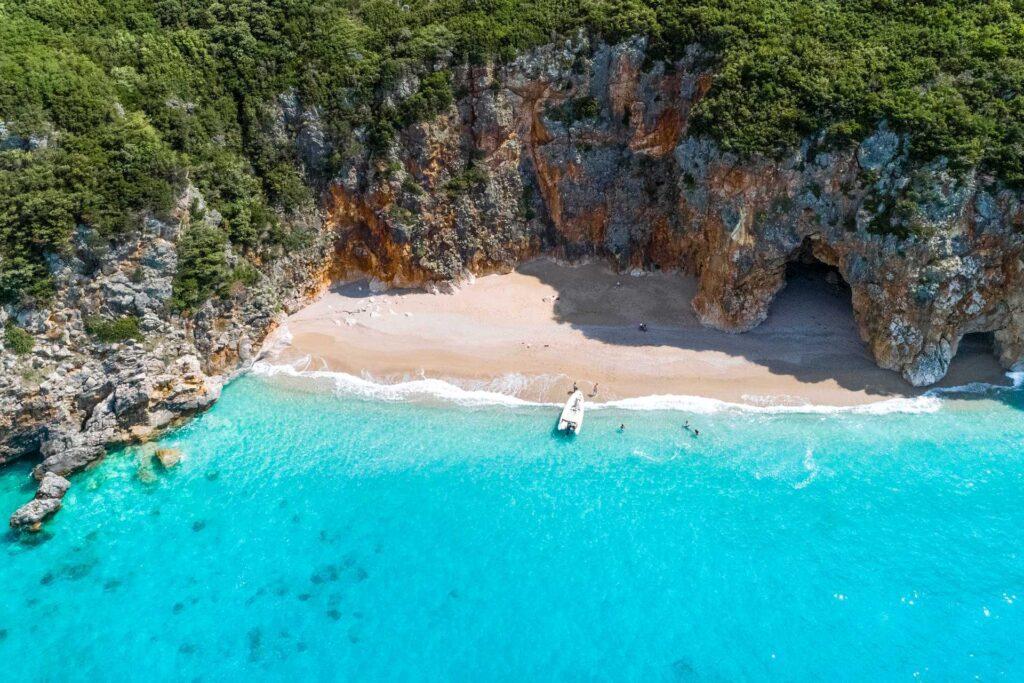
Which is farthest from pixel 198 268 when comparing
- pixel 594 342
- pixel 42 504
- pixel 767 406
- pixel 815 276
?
pixel 815 276

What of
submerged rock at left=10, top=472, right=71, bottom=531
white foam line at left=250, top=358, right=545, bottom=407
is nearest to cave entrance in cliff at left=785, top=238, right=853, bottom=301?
white foam line at left=250, top=358, right=545, bottom=407

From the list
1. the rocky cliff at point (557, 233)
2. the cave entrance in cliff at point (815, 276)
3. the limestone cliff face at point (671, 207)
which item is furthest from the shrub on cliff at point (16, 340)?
the cave entrance in cliff at point (815, 276)

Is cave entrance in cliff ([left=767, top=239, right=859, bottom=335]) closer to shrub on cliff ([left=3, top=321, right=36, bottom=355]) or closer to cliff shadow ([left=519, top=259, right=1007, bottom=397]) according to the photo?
cliff shadow ([left=519, top=259, right=1007, bottom=397])

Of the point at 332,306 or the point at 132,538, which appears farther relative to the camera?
the point at 332,306

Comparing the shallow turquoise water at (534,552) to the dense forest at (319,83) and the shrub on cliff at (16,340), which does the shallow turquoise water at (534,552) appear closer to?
the shrub on cliff at (16,340)

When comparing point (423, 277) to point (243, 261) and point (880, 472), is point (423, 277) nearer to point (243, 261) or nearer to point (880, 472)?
point (243, 261)

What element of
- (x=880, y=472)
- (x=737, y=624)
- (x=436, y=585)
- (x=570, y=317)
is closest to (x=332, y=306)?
(x=570, y=317)

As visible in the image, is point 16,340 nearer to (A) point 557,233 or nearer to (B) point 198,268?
(B) point 198,268
